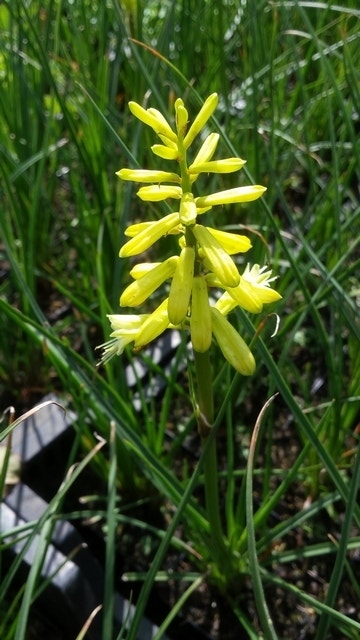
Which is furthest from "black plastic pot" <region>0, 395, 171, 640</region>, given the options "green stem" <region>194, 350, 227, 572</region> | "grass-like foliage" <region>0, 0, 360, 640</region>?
"green stem" <region>194, 350, 227, 572</region>

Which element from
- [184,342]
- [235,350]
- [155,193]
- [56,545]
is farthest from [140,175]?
[56,545]

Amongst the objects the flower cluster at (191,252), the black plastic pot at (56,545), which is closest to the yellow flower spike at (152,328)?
the flower cluster at (191,252)

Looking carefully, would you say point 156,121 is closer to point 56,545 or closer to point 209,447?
point 209,447

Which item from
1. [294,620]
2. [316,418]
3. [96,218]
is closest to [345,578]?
[294,620]

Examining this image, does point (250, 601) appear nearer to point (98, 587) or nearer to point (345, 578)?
point (345, 578)

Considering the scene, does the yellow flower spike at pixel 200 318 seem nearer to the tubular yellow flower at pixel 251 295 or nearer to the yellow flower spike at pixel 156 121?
the tubular yellow flower at pixel 251 295

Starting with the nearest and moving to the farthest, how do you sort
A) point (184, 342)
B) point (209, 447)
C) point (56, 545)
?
1. point (209, 447)
2. point (184, 342)
3. point (56, 545)

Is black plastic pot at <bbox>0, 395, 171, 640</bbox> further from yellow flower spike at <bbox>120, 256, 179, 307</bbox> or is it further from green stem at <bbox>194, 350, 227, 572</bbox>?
yellow flower spike at <bbox>120, 256, 179, 307</bbox>
